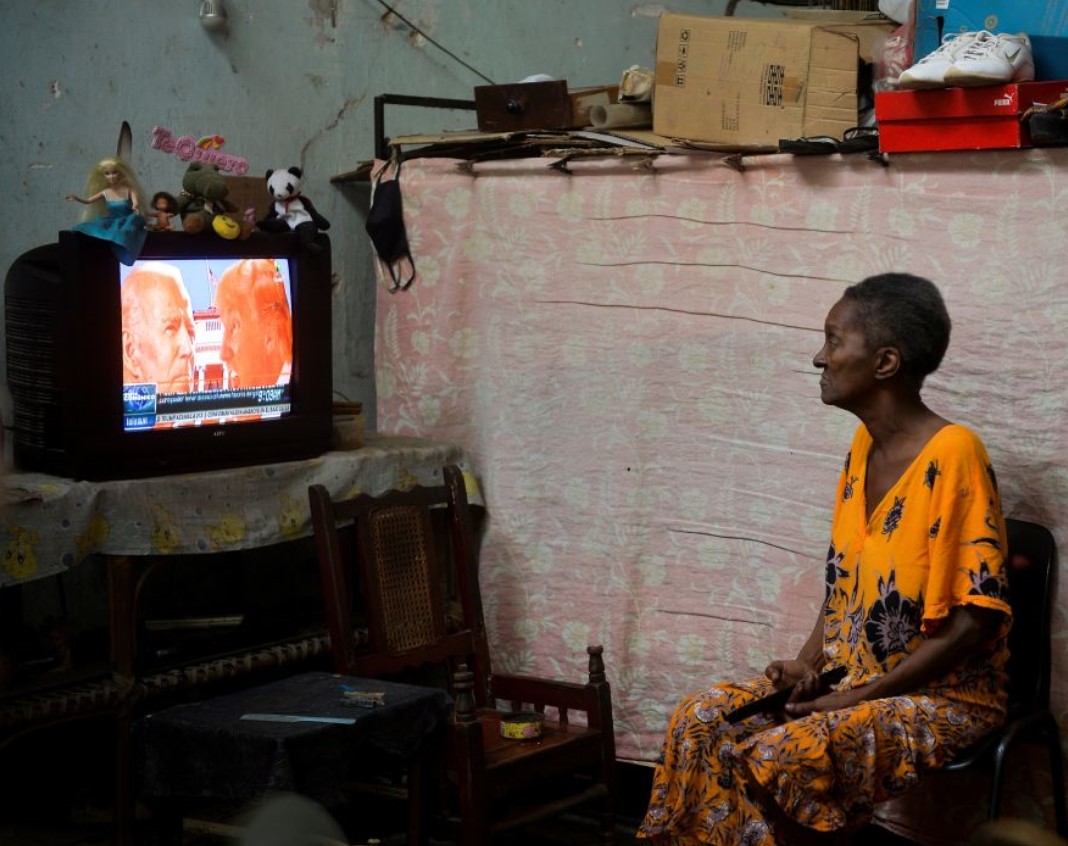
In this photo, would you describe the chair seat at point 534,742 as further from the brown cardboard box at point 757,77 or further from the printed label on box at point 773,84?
the printed label on box at point 773,84

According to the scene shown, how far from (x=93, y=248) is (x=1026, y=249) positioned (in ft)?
7.31

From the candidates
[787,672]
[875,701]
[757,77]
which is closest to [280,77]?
[757,77]

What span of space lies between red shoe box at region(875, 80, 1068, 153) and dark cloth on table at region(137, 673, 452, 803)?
5.76 feet

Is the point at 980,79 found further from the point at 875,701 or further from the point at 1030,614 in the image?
the point at 875,701

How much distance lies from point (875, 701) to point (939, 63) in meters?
1.46

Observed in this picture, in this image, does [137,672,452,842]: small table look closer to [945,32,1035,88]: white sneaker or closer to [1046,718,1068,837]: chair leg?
[1046,718,1068,837]: chair leg

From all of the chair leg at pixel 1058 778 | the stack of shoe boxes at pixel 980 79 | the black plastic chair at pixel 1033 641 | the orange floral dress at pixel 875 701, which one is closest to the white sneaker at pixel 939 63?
the stack of shoe boxes at pixel 980 79

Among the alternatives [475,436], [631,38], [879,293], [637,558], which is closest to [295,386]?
[475,436]

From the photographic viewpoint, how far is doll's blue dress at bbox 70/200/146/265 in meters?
3.41

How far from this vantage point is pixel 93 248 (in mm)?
3436

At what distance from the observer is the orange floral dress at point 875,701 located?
9.57 ft

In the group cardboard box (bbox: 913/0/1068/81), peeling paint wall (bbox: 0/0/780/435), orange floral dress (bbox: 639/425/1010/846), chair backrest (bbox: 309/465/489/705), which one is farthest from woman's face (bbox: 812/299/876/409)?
peeling paint wall (bbox: 0/0/780/435)

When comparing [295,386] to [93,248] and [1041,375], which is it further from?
[1041,375]
